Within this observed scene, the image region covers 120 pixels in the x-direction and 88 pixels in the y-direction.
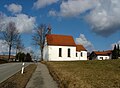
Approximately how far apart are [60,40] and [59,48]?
387cm

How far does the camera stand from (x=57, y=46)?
78250mm

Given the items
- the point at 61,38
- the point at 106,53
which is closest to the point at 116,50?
the point at 106,53

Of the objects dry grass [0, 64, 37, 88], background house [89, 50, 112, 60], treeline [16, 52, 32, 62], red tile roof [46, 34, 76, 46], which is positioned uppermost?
red tile roof [46, 34, 76, 46]

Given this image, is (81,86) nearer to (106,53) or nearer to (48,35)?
(48,35)

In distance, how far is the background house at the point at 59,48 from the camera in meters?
76.8

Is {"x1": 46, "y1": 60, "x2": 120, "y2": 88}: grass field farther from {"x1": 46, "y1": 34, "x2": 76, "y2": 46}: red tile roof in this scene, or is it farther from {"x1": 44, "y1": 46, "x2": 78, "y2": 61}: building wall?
{"x1": 46, "y1": 34, "x2": 76, "y2": 46}: red tile roof

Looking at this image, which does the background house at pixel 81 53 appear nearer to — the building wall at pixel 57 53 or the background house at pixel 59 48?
the background house at pixel 59 48

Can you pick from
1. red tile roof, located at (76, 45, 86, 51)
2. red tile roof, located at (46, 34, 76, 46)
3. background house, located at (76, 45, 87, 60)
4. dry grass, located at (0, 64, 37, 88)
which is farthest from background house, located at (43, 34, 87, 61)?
dry grass, located at (0, 64, 37, 88)

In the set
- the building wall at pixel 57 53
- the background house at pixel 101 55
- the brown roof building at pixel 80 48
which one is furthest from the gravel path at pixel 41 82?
the background house at pixel 101 55

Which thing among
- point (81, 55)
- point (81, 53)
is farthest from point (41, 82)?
point (81, 53)

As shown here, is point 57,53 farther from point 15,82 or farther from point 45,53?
point 15,82

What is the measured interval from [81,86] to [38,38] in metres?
68.8

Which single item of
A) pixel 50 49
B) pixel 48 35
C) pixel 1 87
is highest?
pixel 48 35

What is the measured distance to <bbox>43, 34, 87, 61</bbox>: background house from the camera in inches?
3024
